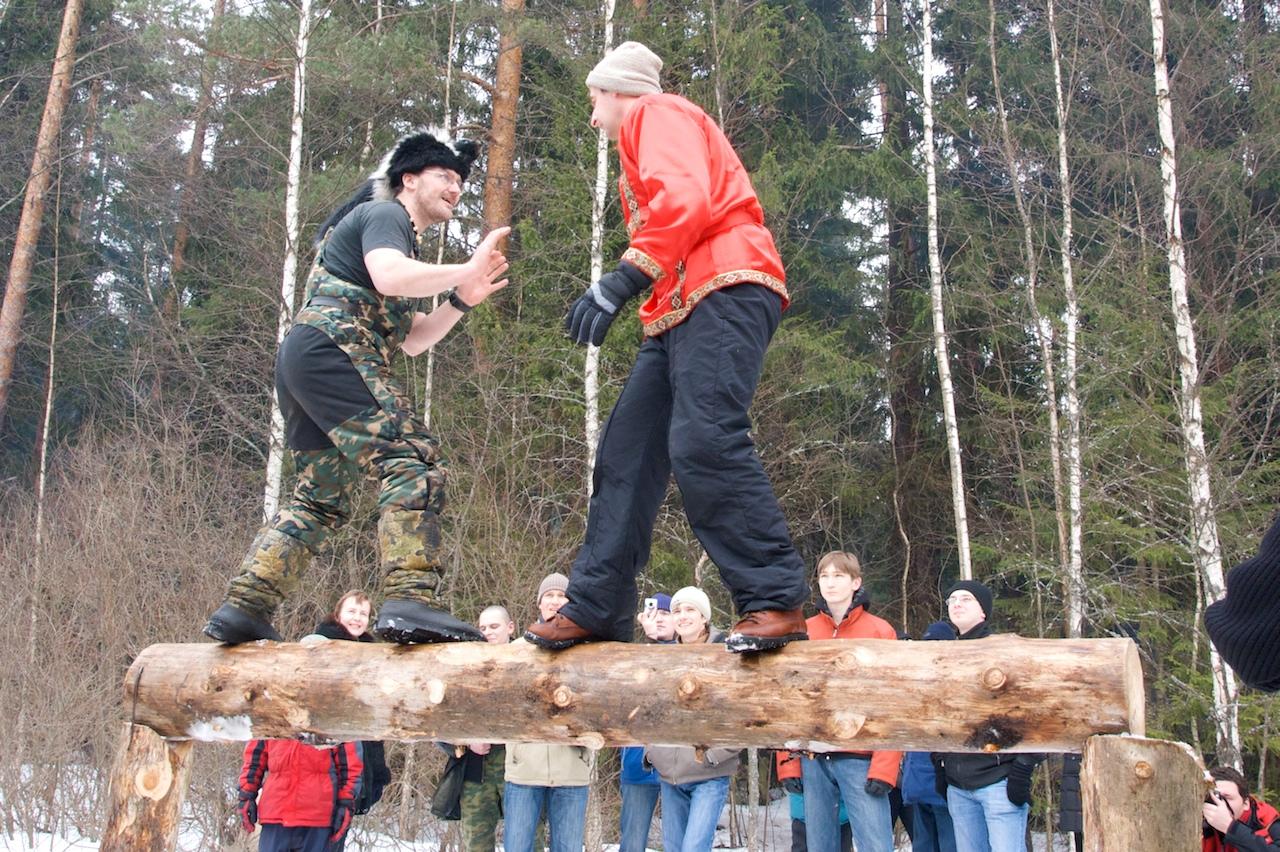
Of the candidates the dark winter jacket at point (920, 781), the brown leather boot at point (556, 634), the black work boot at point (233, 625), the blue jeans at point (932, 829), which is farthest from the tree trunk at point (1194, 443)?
the black work boot at point (233, 625)

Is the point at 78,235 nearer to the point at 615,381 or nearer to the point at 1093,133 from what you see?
the point at 615,381

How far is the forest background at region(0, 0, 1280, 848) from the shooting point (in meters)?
12.5

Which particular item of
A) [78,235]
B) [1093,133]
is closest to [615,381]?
[1093,133]

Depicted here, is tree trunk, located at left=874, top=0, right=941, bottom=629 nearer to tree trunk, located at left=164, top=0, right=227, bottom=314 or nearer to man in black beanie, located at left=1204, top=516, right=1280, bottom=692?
tree trunk, located at left=164, top=0, right=227, bottom=314

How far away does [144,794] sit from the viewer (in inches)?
188

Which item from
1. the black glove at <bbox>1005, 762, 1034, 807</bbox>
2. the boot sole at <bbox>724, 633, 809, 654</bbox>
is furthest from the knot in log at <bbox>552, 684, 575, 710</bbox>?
the black glove at <bbox>1005, 762, 1034, 807</bbox>

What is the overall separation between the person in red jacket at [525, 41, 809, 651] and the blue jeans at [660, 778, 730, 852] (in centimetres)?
298

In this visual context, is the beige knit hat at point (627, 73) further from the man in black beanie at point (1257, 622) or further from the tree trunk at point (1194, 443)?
the tree trunk at point (1194, 443)

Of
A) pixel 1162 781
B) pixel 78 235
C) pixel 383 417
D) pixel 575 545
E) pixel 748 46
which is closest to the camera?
pixel 1162 781

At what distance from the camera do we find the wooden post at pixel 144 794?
15.5ft

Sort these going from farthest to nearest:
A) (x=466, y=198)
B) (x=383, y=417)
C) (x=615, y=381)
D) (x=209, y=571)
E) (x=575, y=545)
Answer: (x=466, y=198), (x=615, y=381), (x=575, y=545), (x=209, y=571), (x=383, y=417)

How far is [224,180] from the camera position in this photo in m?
21.9

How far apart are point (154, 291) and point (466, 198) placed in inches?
331

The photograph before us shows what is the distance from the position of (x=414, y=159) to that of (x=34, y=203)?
1860 centimetres
